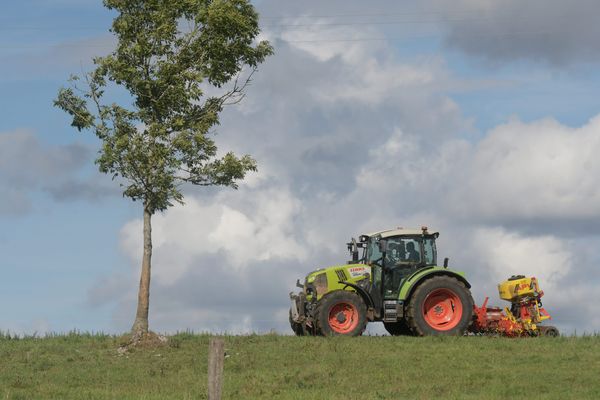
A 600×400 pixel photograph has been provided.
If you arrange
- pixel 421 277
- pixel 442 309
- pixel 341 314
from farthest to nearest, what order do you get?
pixel 442 309
pixel 421 277
pixel 341 314

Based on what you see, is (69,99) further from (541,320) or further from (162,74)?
(541,320)

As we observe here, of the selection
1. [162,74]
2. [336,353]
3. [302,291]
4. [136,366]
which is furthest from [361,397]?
[162,74]

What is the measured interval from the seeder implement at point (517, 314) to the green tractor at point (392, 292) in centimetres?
89

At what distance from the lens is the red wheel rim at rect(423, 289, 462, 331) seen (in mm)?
28094

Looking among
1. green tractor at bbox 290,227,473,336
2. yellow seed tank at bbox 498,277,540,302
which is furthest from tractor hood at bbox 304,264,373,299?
yellow seed tank at bbox 498,277,540,302

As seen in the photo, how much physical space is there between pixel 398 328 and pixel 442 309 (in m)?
2.12

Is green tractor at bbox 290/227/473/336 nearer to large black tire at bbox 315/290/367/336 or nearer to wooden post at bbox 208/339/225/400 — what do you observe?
large black tire at bbox 315/290/367/336

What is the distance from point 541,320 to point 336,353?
775 cm

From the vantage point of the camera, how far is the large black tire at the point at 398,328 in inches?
1158

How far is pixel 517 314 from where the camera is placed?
2947 centimetres

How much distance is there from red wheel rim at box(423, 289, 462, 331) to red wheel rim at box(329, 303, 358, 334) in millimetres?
2193

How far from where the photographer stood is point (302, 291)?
29391 mm

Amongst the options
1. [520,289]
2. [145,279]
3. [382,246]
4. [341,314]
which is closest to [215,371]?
[341,314]

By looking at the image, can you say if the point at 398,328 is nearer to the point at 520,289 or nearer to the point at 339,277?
the point at 339,277
